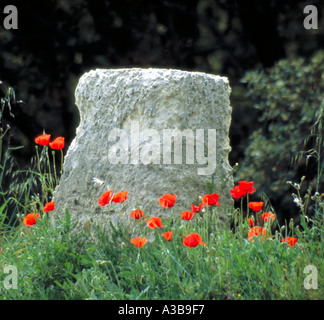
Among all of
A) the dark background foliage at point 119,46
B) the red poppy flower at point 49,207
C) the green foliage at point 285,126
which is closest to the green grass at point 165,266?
the red poppy flower at point 49,207

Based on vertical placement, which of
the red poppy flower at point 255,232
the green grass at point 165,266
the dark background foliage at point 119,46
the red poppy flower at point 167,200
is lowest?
the green grass at point 165,266

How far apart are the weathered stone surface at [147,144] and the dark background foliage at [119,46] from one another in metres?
1.77

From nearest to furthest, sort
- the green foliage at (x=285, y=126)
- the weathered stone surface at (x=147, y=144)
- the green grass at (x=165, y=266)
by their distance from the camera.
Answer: the green grass at (x=165, y=266), the weathered stone surface at (x=147, y=144), the green foliage at (x=285, y=126)

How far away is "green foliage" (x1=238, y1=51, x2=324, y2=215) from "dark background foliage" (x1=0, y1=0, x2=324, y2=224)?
1.51ft

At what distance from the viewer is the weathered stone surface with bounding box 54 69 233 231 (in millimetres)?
3076

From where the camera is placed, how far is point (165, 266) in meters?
2.65

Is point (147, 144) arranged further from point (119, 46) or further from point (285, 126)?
point (119, 46)

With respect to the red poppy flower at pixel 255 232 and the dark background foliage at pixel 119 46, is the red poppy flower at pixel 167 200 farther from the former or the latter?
the dark background foliage at pixel 119 46

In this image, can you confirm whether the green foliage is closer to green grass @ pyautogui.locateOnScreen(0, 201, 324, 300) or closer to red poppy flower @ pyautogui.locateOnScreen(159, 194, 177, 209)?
green grass @ pyautogui.locateOnScreen(0, 201, 324, 300)

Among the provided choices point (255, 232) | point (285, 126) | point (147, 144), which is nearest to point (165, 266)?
point (255, 232)

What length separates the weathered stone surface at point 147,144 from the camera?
3076 mm
